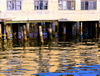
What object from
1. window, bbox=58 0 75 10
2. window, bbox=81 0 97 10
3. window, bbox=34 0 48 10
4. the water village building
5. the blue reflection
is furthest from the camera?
window, bbox=81 0 97 10

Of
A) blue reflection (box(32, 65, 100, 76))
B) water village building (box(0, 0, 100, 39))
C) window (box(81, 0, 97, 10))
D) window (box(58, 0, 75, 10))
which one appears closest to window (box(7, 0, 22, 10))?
water village building (box(0, 0, 100, 39))

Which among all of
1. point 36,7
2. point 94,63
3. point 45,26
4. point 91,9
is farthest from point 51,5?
point 94,63

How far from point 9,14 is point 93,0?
11.2 meters

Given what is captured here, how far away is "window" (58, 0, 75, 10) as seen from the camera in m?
40.5

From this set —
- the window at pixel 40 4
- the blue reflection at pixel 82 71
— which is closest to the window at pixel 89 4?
the window at pixel 40 4

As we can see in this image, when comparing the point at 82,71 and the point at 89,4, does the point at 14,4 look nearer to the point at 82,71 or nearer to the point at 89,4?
the point at 89,4

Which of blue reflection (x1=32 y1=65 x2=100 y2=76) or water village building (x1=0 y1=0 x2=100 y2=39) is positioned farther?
water village building (x1=0 y1=0 x2=100 y2=39)

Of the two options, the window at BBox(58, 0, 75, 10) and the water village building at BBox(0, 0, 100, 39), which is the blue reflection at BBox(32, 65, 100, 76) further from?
the window at BBox(58, 0, 75, 10)

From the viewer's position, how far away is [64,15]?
133ft

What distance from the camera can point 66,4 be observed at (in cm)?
4084

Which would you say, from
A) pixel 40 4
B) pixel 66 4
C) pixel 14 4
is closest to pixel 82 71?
pixel 40 4

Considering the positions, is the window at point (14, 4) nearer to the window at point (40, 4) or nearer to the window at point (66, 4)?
the window at point (40, 4)

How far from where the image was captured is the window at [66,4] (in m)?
40.5

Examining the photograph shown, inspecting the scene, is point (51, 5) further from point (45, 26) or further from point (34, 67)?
point (34, 67)
